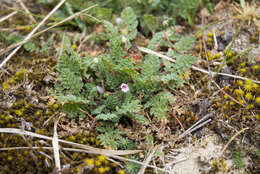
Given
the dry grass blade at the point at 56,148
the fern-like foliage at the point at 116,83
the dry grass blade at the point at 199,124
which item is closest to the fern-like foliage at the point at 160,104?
the fern-like foliage at the point at 116,83

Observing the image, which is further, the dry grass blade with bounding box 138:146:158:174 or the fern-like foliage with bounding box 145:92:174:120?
the fern-like foliage with bounding box 145:92:174:120

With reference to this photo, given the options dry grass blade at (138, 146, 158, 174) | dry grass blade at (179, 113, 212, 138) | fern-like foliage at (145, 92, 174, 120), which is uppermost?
fern-like foliage at (145, 92, 174, 120)

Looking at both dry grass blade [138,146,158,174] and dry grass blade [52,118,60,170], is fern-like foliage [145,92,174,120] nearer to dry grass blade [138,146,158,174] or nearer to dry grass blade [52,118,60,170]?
dry grass blade [138,146,158,174]

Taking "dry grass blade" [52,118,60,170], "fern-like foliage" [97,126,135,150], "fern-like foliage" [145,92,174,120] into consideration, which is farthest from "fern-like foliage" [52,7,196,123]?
"dry grass blade" [52,118,60,170]

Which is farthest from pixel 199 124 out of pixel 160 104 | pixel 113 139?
pixel 113 139

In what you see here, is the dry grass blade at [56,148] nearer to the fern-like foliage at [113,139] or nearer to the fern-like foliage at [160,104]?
the fern-like foliage at [113,139]

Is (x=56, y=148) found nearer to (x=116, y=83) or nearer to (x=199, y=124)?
(x=116, y=83)

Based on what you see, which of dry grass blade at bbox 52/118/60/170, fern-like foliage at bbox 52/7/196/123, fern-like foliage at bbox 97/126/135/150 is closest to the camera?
dry grass blade at bbox 52/118/60/170

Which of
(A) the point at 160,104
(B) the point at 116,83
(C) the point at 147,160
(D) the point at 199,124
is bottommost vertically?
(C) the point at 147,160

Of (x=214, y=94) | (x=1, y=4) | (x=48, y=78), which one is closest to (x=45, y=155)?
(x=48, y=78)

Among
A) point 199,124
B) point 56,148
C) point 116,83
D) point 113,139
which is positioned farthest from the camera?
point 116,83

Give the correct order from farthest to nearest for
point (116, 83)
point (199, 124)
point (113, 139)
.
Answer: point (116, 83)
point (199, 124)
point (113, 139)
